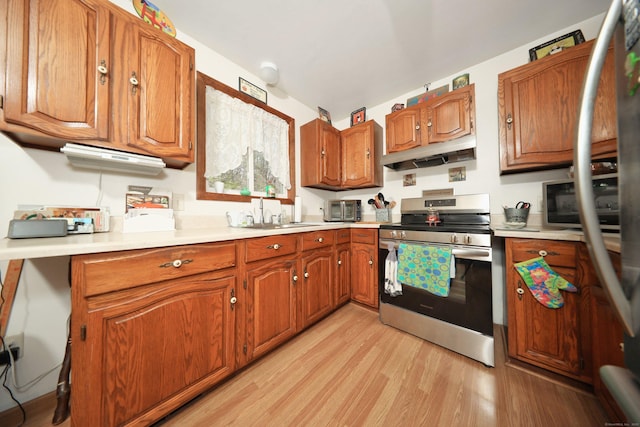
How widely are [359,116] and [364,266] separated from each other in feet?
6.38

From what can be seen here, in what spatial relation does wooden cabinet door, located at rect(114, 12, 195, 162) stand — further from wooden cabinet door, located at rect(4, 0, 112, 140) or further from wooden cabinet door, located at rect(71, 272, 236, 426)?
wooden cabinet door, located at rect(71, 272, 236, 426)

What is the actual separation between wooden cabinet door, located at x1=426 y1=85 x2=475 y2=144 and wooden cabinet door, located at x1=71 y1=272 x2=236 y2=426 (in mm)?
2083

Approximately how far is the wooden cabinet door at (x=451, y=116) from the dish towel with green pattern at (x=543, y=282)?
111 centimetres

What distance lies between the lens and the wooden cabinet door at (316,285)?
160 cm

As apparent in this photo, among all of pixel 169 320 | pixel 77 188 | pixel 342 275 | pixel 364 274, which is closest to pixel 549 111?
pixel 364 274

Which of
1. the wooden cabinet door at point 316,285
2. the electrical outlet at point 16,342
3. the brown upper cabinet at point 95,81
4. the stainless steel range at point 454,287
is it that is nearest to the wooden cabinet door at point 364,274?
the stainless steel range at point 454,287

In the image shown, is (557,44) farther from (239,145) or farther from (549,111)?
(239,145)

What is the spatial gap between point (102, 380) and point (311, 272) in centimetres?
120

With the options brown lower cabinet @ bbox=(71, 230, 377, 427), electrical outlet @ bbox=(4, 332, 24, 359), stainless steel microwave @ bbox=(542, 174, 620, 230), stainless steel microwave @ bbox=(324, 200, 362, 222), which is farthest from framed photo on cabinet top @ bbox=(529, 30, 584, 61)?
electrical outlet @ bbox=(4, 332, 24, 359)

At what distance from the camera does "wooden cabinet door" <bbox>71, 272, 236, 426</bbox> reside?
74cm

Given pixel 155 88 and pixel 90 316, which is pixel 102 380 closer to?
pixel 90 316

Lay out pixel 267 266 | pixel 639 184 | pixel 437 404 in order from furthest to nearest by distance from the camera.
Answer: pixel 267 266 < pixel 437 404 < pixel 639 184

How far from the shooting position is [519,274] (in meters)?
1.25

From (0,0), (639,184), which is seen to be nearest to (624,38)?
(639,184)
